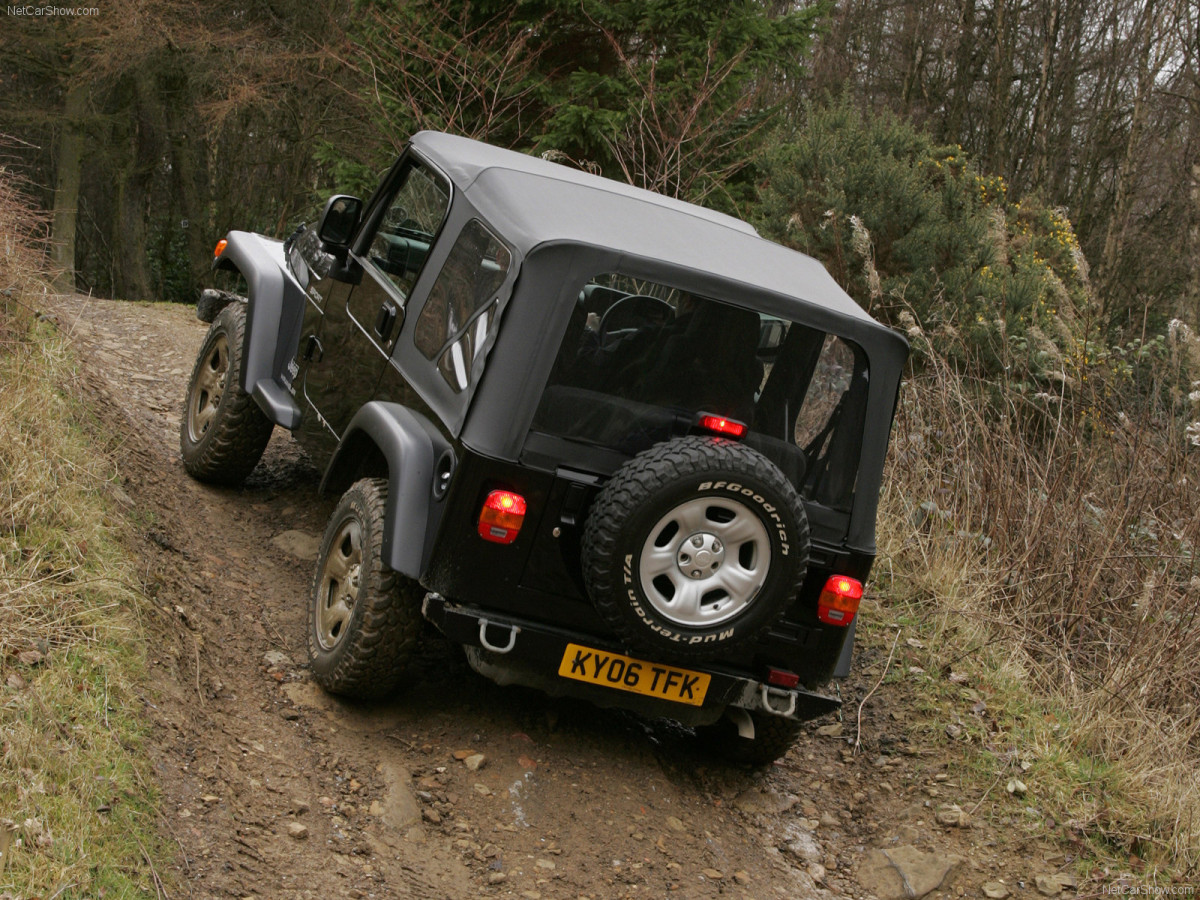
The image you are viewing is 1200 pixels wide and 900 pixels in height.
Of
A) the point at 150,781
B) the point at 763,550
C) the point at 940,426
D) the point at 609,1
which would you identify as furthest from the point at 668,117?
the point at 150,781

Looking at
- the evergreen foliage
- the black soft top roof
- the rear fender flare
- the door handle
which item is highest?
the evergreen foliage

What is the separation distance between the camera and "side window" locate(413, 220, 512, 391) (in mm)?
3510

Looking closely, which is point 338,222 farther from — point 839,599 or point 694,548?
point 839,599

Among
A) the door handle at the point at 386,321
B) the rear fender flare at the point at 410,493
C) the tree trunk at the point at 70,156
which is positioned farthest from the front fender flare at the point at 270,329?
the tree trunk at the point at 70,156

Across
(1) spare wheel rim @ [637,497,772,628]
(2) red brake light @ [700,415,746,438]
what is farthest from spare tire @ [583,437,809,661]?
(2) red brake light @ [700,415,746,438]

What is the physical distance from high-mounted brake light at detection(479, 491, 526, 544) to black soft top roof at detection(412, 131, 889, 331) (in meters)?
0.74

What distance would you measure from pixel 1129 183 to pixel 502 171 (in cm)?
1645

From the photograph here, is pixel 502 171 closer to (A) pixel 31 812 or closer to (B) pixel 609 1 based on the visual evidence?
(A) pixel 31 812

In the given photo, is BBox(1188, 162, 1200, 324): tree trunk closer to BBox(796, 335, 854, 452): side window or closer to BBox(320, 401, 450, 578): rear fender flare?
BBox(796, 335, 854, 452): side window

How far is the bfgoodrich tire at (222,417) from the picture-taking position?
5184 millimetres

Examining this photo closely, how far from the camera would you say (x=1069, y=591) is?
520 centimetres

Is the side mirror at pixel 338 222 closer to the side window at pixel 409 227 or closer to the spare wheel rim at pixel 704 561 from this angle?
the side window at pixel 409 227

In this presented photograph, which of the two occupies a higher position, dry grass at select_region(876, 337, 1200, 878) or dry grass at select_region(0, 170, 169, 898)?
dry grass at select_region(876, 337, 1200, 878)

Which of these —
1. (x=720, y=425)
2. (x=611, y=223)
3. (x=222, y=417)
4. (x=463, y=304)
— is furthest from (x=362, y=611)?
(x=222, y=417)
